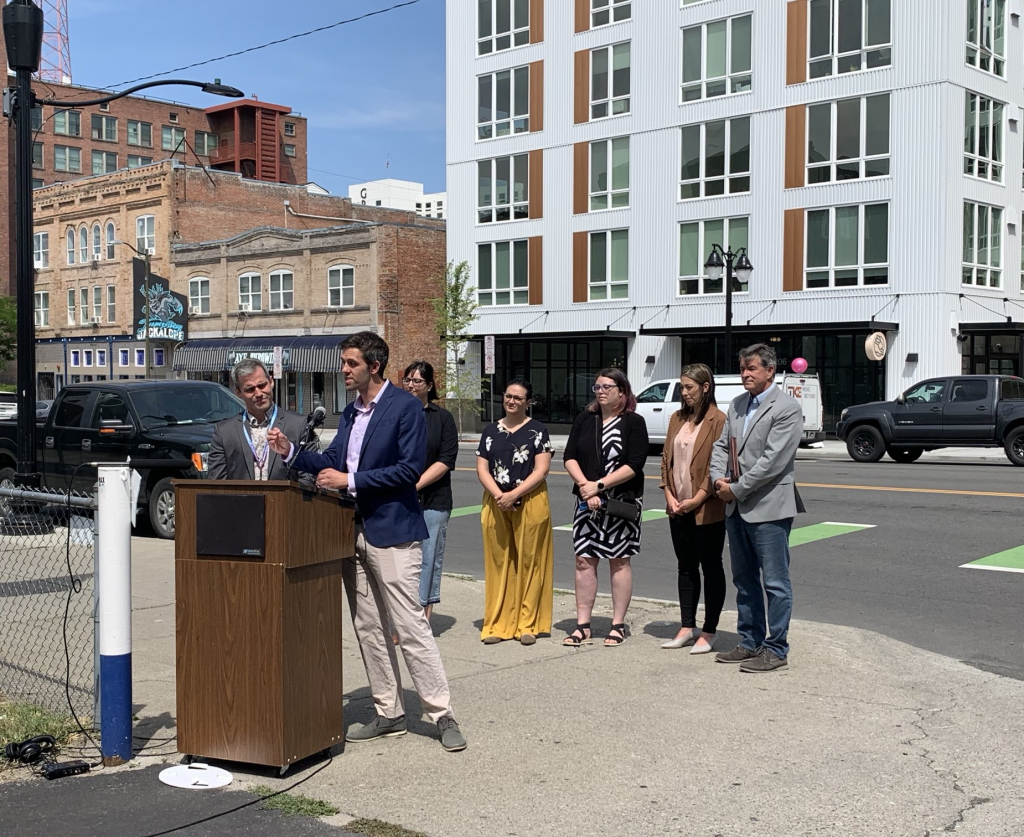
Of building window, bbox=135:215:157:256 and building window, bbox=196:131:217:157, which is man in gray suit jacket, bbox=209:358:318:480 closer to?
building window, bbox=135:215:157:256

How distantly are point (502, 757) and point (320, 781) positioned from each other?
0.85 metres

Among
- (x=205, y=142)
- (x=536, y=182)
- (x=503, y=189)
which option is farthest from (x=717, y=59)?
(x=205, y=142)

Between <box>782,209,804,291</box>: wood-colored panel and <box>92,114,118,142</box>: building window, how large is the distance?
6510cm

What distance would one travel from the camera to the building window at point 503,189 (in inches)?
1634

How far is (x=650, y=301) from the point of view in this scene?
3791 cm

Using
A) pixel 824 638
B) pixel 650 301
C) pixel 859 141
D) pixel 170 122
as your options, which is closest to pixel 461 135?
pixel 650 301

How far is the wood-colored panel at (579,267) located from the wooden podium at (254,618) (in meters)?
34.8

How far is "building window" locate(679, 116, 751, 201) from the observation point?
35.9 metres

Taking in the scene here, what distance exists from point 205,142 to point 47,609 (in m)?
86.4

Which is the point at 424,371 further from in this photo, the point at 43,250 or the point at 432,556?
the point at 43,250

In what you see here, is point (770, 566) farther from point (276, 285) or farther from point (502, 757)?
point (276, 285)

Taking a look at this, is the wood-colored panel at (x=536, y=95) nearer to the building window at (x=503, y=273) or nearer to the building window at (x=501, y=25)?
the building window at (x=501, y=25)

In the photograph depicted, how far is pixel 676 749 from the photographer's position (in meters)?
5.49

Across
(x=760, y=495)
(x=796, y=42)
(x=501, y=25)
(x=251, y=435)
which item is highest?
(x=501, y=25)
